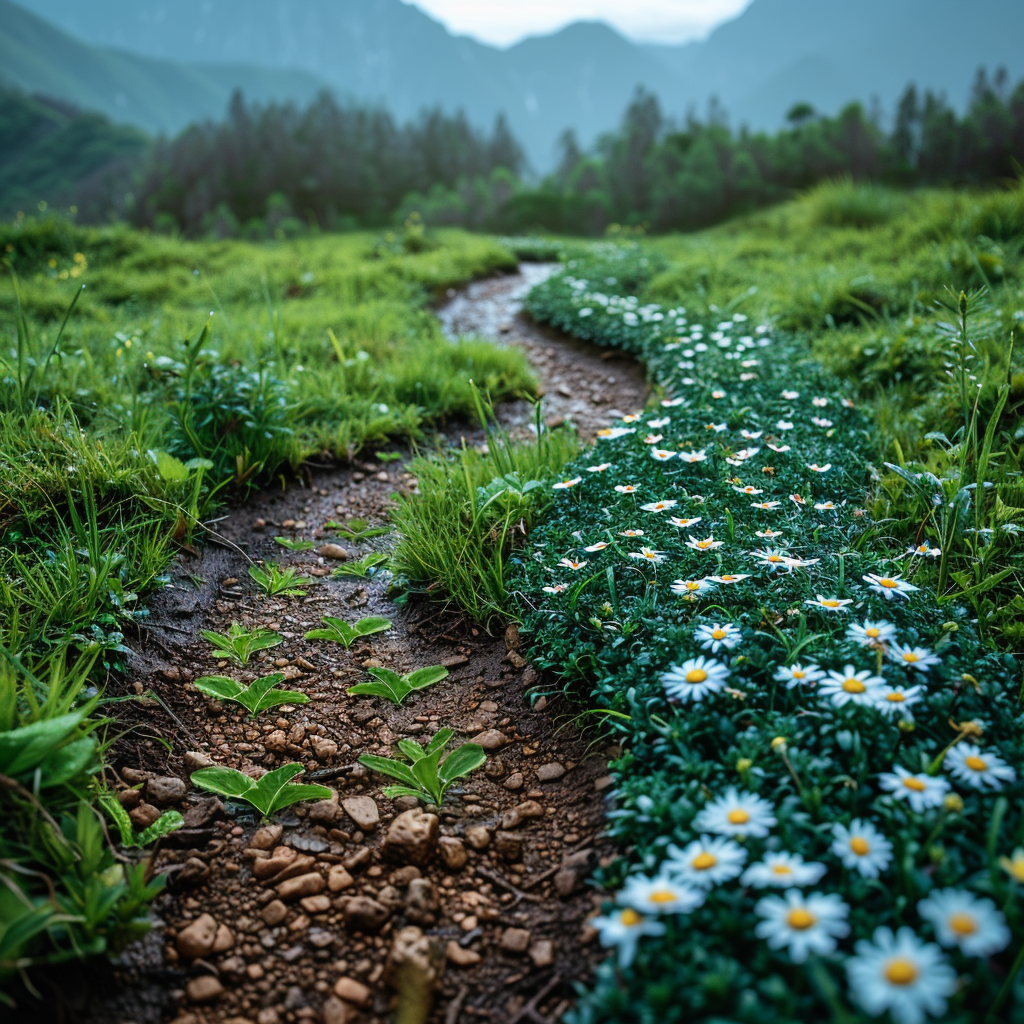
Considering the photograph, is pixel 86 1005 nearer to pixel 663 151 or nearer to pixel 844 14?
pixel 663 151

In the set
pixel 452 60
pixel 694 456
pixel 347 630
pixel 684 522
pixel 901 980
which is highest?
pixel 452 60

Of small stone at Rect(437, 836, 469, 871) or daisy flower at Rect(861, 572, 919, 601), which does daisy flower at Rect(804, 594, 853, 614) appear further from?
small stone at Rect(437, 836, 469, 871)

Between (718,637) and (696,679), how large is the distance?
0.14 metres

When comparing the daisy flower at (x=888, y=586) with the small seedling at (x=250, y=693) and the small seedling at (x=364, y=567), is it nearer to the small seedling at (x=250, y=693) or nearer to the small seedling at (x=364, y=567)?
the small seedling at (x=250, y=693)

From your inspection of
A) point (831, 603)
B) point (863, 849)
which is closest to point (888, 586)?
point (831, 603)

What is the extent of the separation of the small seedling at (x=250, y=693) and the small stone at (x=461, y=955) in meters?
0.80

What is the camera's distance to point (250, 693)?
1837mm

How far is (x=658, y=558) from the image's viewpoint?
1816 mm

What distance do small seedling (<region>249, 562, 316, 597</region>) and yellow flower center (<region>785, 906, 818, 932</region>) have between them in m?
1.83

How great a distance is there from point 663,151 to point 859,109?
4077 mm

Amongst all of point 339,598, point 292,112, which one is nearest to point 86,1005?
point 339,598

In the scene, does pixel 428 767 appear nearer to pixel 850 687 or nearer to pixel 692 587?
pixel 692 587

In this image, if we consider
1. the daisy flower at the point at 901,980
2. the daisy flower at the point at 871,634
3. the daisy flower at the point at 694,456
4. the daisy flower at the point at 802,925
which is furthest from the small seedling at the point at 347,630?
the daisy flower at the point at 901,980

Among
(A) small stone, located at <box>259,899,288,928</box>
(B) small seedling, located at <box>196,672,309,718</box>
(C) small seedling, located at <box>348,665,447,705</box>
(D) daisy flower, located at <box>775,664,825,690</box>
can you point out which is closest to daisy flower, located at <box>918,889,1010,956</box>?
(D) daisy flower, located at <box>775,664,825,690</box>
